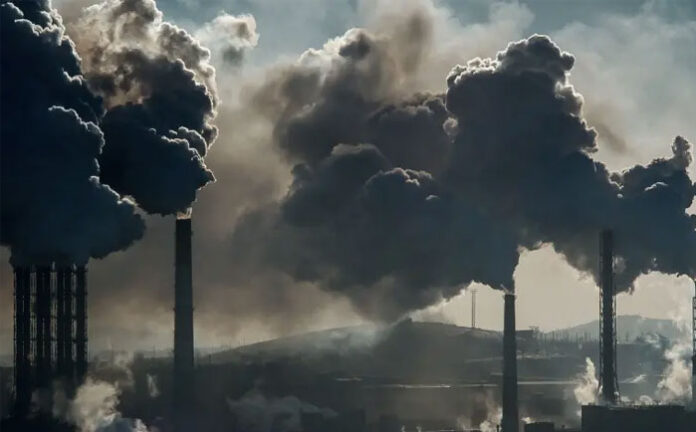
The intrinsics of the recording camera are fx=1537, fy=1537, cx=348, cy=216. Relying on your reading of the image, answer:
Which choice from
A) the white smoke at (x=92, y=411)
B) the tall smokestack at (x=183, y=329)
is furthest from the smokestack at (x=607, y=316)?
the white smoke at (x=92, y=411)

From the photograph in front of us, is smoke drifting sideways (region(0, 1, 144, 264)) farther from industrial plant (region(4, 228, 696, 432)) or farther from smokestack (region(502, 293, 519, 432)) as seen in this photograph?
smokestack (region(502, 293, 519, 432))

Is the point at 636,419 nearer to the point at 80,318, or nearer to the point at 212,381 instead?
the point at 212,381

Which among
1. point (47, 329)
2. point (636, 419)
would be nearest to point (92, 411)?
point (47, 329)

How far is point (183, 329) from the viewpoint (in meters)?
125

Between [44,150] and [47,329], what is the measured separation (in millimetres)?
17699

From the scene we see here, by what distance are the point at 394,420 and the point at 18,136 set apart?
72.6 m

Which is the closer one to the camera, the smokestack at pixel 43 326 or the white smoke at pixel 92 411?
the white smoke at pixel 92 411

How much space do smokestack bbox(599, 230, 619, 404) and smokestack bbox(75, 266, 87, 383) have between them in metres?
57.3

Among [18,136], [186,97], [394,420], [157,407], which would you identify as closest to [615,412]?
[394,420]

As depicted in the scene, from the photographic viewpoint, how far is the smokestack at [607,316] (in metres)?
156

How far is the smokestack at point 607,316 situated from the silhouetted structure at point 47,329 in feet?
189

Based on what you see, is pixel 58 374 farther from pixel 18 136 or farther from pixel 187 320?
pixel 18 136

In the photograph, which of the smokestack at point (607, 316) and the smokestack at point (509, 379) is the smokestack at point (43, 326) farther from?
the smokestack at point (607, 316)

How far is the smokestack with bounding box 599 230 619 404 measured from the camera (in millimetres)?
156125
